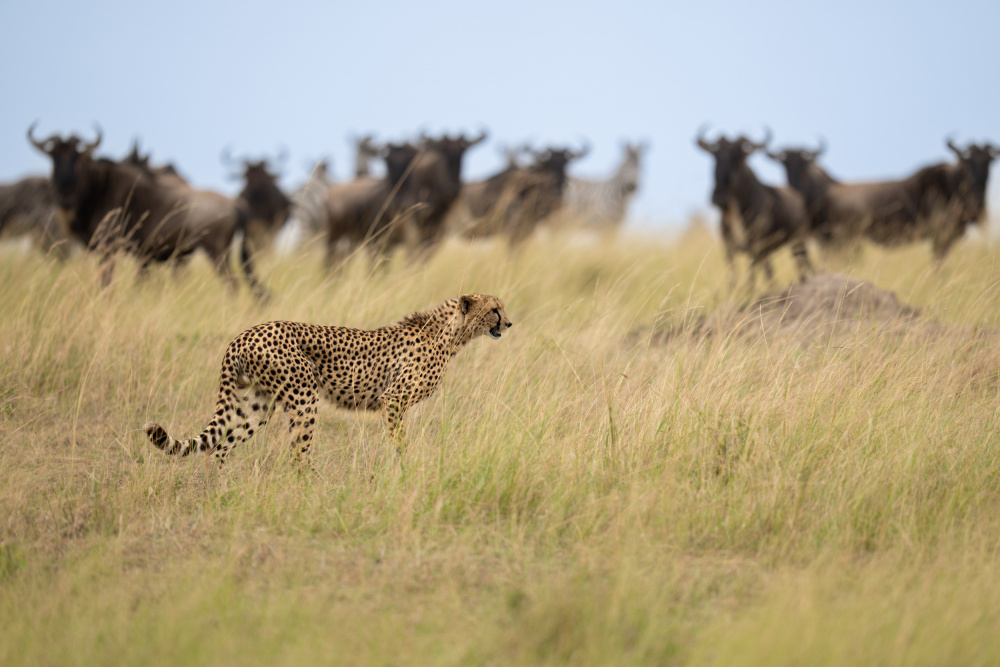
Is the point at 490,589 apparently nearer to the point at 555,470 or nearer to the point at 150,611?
the point at 555,470

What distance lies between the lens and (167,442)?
4414mm

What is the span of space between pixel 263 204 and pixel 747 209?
6.58m

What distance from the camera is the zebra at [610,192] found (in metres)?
25.1

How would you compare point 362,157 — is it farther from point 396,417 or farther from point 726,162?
point 396,417

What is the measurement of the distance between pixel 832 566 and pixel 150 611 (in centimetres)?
250

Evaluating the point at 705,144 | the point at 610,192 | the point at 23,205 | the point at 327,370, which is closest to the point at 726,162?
the point at 705,144

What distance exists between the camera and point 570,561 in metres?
3.81

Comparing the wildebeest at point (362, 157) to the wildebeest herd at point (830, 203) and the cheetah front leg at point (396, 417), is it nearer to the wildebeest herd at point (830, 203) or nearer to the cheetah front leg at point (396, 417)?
the wildebeest herd at point (830, 203)

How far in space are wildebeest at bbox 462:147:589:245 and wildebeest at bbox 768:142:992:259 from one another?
3883 mm

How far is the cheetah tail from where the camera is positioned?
4.31 meters

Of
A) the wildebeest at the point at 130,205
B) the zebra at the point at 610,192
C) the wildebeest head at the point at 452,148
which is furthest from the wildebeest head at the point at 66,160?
the zebra at the point at 610,192

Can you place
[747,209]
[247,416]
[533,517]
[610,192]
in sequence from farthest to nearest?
[610,192], [747,209], [247,416], [533,517]

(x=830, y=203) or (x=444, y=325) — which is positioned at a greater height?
(x=830, y=203)

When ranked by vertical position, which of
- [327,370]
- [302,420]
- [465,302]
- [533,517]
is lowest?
[533,517]
